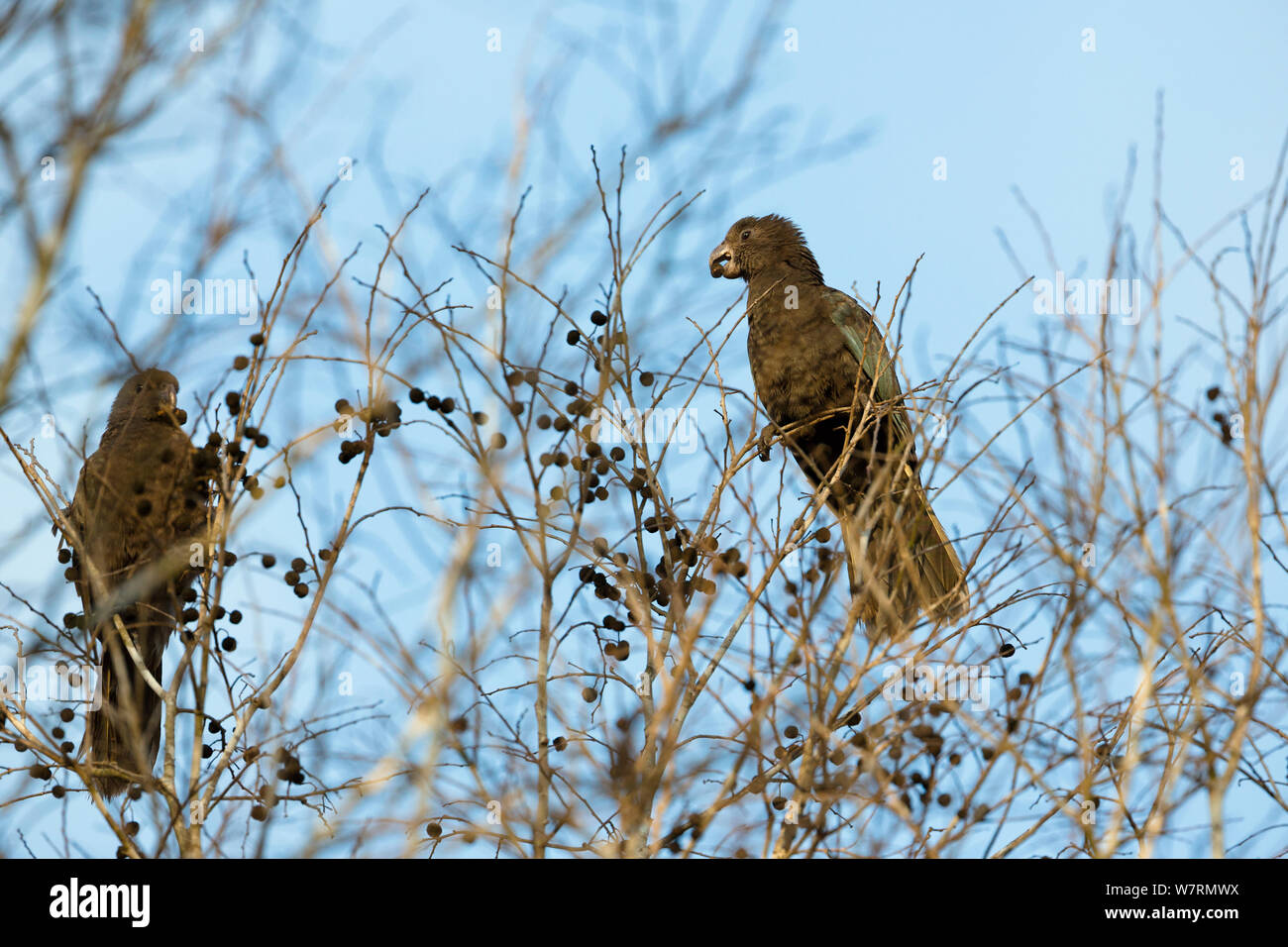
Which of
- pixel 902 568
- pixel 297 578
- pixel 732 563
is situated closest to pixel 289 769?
pixel 297 578

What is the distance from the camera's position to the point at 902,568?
4.35 meters

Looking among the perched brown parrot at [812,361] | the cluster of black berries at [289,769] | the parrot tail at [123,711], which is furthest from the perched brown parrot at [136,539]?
the perched brown parrot at [812,361]

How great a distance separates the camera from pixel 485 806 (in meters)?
3.12

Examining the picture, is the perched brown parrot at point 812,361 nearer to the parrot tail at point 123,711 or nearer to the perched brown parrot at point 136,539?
the perched brown parrot at point 136,539

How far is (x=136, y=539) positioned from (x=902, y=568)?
11.7 ft

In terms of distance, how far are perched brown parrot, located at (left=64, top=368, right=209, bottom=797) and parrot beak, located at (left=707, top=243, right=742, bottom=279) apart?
3150mm

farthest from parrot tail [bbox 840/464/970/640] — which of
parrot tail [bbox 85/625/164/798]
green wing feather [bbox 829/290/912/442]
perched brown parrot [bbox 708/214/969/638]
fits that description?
parrot tail [bbox 85/625/164/798]

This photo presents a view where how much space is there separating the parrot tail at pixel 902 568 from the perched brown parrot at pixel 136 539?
2.08 m

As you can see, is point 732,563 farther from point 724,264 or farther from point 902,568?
point 724,264

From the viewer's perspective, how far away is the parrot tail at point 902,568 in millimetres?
3072

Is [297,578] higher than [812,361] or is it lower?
lower
